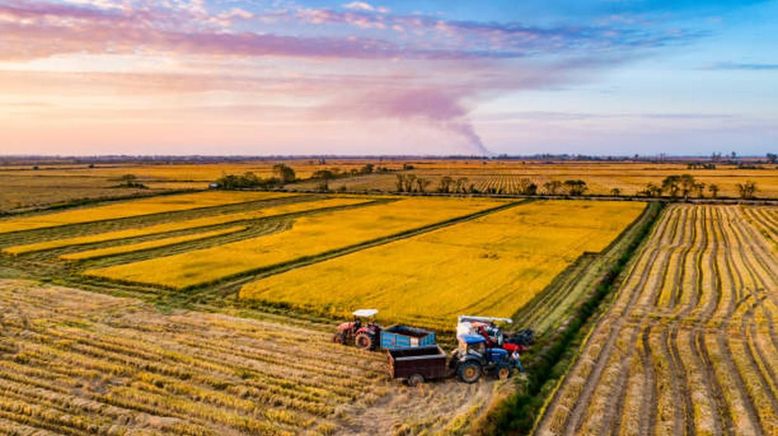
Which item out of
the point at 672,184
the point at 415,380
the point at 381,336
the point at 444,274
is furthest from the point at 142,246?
the point at 672,184

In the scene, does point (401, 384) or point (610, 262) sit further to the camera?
point (610, 262)

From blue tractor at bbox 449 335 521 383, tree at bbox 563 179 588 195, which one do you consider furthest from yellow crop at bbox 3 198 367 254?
tree at bbox 563 179 588 195

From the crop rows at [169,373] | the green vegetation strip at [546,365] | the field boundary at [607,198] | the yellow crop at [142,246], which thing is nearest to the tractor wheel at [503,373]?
the green vegetation strip at [546,365]

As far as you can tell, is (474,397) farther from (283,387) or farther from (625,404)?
(283,387)

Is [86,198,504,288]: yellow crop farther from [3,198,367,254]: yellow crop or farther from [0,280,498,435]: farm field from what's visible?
[0,280,498,435]: farm field

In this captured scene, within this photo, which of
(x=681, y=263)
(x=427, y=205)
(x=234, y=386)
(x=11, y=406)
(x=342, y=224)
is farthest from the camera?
(x=427, y=205)

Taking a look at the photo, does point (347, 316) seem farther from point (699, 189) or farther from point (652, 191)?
point (699, 189)

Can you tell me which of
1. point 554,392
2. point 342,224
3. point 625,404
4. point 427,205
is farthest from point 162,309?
point 427,205
